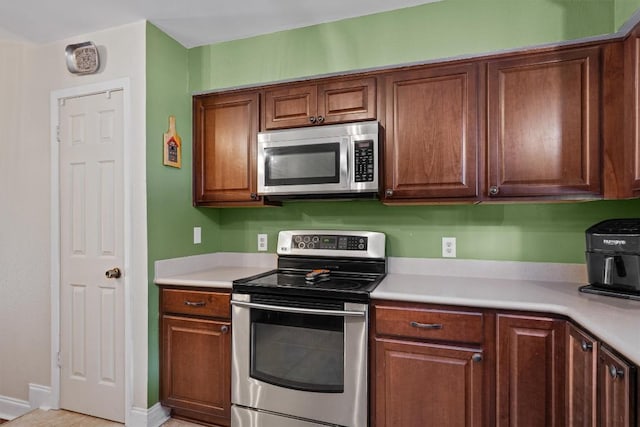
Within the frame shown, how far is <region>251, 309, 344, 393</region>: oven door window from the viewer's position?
1823 mm

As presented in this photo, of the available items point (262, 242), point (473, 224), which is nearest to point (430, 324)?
point (473, 224)

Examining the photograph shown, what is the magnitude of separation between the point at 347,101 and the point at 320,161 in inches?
15.8

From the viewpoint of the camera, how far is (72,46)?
7.44 feet

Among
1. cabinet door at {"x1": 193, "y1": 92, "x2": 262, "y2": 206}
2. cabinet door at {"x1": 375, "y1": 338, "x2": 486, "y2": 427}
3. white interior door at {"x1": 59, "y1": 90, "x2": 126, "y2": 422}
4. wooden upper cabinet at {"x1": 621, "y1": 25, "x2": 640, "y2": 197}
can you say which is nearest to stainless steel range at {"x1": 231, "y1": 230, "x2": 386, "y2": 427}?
cabinet door at {"x1": 375, "y1": 338, "x2": 486, "y2": 427}

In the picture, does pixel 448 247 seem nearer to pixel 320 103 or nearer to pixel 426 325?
pixel 426 325

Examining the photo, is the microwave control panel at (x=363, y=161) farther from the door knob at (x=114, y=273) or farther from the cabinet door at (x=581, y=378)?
the door knob at (x=114, y=273)

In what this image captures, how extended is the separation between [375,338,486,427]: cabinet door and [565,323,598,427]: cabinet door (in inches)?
12.7

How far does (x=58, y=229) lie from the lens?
2.36 metres

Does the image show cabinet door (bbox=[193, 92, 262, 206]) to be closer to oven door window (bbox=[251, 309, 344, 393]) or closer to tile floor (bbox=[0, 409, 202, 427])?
oven door window (bbox=[251, 309, 344, 393])

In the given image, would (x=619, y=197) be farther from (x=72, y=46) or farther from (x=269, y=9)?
(x=72, y=46)

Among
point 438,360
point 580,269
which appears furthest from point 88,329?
point 580,269

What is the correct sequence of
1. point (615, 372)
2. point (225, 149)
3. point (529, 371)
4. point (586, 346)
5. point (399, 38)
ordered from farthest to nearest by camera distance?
point (225, 149) → point (399, 38) → point (529, 371) → point (586, 346) → point (615, 372)

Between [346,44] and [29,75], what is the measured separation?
213 cm

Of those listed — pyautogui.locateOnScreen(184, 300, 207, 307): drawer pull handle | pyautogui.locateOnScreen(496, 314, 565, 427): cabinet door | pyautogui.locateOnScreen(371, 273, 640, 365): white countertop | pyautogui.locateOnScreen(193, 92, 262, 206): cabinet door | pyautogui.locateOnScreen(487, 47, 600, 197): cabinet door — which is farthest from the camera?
pyautogui.locateOnScreen(193, 92, 262, 206): cabinet door
